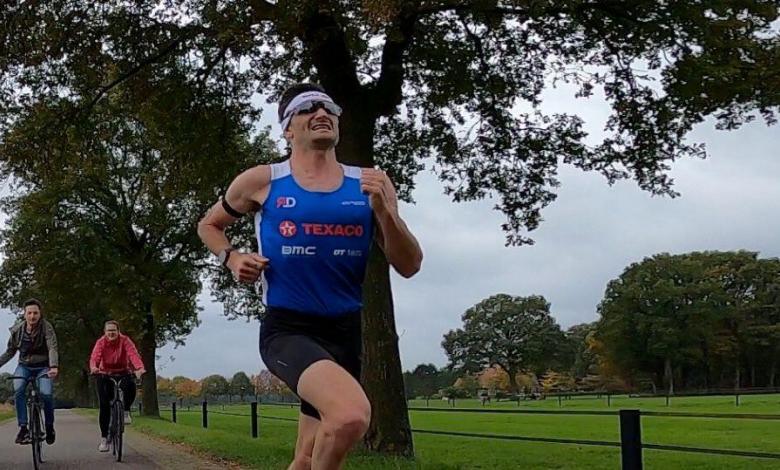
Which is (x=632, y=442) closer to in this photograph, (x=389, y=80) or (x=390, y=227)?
(x=390, y=227)

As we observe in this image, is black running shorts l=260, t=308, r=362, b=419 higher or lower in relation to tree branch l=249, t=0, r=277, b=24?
lower

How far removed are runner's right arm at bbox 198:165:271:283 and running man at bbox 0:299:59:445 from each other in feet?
22.8

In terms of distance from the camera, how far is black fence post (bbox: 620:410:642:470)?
28.1 feet

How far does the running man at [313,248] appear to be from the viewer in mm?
4121

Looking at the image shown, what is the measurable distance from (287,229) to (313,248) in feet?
0.46

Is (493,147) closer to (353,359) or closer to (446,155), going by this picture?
(446,155)

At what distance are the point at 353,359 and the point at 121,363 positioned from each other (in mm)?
9025

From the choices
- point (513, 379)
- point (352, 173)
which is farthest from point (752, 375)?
point (352, 173)

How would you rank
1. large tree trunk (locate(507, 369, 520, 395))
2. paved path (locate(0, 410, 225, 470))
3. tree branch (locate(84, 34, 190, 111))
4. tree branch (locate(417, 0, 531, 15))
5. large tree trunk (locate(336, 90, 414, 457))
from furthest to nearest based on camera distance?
1. large tree trunk (locate(507, 369, 520, 395))
2. tree branch (locate(84, 34, 190, 111))
3. large tree trunk (locate(336, 90, 414, 457))
4. tree branch (locate(417, 0, 531, 15))
5. paved path (locate(0, 410, 225, 470))

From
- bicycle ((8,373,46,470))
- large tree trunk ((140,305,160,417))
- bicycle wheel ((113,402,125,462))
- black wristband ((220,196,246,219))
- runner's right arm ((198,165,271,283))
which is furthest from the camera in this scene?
large tree trunk ((140,305,160,417))

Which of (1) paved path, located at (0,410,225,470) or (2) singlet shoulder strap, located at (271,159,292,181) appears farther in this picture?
(1) paved path, located at (0,410,225,470)

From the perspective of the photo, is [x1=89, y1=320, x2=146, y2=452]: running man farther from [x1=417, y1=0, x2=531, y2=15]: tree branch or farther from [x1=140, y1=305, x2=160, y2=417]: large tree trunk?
[x1=140, y1=305, x2=160, y2=417]: large tree trunk

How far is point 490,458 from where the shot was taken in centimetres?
1941

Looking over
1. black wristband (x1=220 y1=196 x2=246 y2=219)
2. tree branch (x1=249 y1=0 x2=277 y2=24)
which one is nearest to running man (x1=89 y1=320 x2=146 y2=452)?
tree branch (x1=249 y1=0 x2=277 y2=24)
